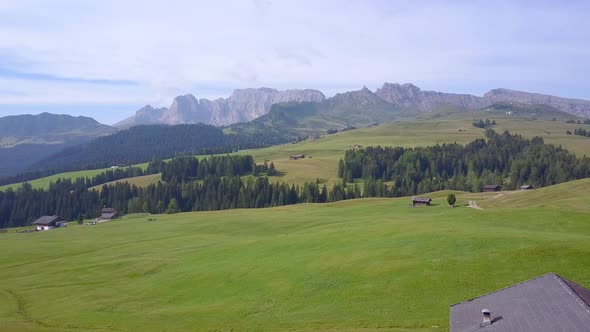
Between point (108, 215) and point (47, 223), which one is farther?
point (108, 215)

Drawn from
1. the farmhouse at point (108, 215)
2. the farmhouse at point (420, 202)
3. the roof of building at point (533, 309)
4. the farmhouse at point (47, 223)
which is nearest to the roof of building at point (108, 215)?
the farmhouse at point (108, 215)

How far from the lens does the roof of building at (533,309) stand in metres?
26.7

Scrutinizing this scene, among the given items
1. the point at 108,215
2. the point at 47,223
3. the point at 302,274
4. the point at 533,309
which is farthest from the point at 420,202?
the point at 47,223

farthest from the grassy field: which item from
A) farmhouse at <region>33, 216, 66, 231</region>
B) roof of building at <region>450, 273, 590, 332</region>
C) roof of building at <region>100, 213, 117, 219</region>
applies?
roof of building at <region>100, 213, 117, 219</region>

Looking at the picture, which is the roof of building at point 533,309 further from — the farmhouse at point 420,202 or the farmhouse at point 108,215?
the farmhouse at point 108,215

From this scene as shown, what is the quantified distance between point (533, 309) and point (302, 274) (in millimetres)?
31488

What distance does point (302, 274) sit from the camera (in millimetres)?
57750

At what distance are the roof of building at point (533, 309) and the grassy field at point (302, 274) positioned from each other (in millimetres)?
6636

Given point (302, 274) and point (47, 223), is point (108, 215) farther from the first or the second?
point (302, 274)

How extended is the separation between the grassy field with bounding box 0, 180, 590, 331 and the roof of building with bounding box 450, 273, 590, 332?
21.8 ft

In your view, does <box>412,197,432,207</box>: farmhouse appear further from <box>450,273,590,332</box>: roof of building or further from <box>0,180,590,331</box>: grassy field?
<box>450,273,590,332</box>: roof of building

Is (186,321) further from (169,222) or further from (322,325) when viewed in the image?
(169,222)

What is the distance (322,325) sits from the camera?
4262 cm

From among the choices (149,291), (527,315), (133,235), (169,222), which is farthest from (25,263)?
(527,315)
